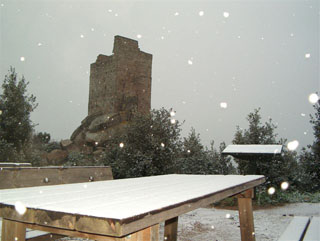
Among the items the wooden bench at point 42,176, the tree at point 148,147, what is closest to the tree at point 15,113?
the tree at point 148,147

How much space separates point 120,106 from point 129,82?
1971 mm

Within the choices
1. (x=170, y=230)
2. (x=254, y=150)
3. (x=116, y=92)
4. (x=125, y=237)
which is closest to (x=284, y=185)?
(x=254, y=150)

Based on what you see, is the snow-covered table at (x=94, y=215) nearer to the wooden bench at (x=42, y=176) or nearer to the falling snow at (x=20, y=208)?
the falling snow at (x=20, y=208)

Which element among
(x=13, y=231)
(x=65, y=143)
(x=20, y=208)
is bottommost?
(x=13, y=231)

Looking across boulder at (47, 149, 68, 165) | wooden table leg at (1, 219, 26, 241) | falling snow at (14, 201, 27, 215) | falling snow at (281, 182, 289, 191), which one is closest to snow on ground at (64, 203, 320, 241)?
falling snow at (281, 182, 289, 191)

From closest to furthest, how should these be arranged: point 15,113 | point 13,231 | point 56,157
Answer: point 13,231 → point 15,113 → point 56,157

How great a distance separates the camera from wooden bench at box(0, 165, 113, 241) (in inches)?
84.7

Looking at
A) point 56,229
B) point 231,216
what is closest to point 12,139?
point 231,216

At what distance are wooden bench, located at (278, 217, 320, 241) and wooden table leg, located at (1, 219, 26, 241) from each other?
1814 mm

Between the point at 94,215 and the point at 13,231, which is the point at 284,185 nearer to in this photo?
the point at 13,231

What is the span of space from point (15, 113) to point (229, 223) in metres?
9.98

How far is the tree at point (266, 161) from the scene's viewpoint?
9.45 metres

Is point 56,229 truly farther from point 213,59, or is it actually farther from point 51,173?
point 213,59

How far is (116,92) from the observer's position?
22.8m
